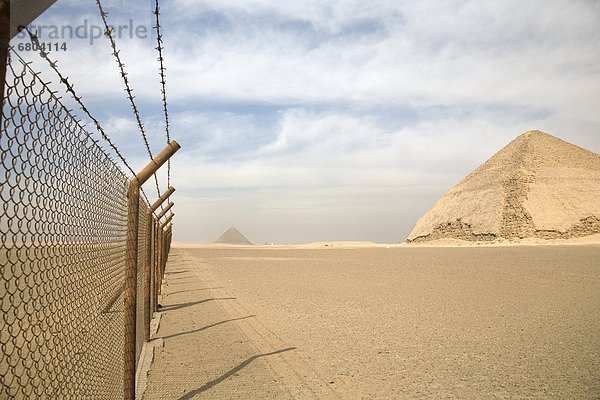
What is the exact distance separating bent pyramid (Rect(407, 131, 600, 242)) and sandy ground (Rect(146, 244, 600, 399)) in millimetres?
60127

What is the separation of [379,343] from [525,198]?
76.2 meters

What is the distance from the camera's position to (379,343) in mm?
7945

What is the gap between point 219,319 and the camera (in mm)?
9977

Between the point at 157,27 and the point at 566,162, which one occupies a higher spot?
the point at 566,162

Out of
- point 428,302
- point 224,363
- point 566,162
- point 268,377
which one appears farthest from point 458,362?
point 566,162

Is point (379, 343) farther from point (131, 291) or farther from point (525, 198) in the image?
point (525, 198)

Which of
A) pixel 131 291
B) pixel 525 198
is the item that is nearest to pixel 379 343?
pixel 131 291

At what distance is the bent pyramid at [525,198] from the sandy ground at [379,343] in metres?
60.1

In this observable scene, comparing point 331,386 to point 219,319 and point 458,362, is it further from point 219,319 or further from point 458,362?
point 219,319

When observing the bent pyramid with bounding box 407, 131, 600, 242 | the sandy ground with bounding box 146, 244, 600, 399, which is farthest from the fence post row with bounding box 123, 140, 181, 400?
the bent pyramid with bounding box 407, 131, 600, 242

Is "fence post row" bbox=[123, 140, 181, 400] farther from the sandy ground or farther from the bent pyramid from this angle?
the bent pyramid

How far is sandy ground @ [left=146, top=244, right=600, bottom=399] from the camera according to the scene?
561 centimetres

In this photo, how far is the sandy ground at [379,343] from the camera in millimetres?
5605

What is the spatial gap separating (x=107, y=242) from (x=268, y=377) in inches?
110
